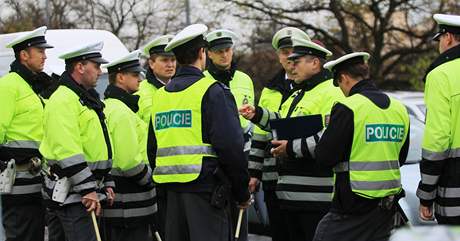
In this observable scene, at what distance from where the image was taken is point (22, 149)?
6.65 meters

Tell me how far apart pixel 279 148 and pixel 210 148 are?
3.05 ft

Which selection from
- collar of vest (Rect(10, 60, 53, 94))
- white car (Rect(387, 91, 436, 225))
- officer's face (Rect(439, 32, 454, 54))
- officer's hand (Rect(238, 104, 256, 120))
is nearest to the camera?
officer's face (Rect(439, 32, 454, 54))

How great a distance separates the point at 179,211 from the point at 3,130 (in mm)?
1975

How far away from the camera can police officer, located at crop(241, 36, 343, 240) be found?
20.1 ft

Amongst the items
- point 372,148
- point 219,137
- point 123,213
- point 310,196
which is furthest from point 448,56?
point 123,213

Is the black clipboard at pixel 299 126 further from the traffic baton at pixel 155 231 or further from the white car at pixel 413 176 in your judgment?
the traffic baton at pixel 155 231

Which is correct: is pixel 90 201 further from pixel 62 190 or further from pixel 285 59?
pixel 285 59

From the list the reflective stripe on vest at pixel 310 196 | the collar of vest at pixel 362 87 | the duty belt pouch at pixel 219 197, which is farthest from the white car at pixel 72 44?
the collar of vest at pixel 362 87

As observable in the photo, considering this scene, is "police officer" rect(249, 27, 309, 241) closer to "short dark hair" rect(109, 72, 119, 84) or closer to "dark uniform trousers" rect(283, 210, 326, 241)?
"dark uniform trousers" rect(283, 210, 326, 241)

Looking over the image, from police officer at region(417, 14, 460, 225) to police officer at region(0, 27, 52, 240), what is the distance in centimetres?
320

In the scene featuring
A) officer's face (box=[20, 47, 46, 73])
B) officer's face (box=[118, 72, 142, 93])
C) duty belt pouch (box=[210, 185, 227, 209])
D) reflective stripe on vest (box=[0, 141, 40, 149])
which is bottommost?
duty belt pouch (box=[210, 185, 227, 209])

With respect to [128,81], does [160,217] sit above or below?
below

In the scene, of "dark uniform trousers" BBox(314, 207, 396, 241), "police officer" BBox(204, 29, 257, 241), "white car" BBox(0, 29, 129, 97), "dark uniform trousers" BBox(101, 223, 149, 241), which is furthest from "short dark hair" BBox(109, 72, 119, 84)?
"white car" BBox(0, 29, 129, 97)

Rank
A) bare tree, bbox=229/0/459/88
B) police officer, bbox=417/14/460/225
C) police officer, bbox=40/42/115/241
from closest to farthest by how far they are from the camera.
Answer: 1. police officer, bbox=417/14/460/225
2. police officer, bbox=40/42/115/241
3. bare tree, bbox=229/0/459/88
